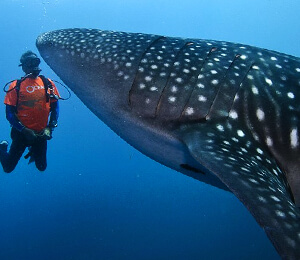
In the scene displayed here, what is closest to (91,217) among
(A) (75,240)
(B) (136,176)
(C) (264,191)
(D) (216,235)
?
(A) (75,240)

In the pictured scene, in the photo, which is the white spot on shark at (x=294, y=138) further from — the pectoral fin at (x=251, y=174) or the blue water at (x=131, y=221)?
the blue water at (x=131, y=221)

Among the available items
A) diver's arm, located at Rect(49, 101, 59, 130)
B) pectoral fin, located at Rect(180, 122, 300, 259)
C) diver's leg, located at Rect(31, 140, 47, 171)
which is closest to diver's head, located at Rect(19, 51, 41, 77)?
diver's arm, located at Rect(49, 101, 59, 130)

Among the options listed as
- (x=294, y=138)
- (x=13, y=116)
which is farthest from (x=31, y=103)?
(x=294, y=138)

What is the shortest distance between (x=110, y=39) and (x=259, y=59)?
147 centimetres

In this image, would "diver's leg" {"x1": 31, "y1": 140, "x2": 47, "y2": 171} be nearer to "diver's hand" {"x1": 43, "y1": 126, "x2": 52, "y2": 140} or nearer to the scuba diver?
the scuba diver

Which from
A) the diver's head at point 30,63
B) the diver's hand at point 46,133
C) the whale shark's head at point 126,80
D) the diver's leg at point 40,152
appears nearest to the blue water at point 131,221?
the diver's leg at point 40,152

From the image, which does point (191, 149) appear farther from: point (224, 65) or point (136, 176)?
point (136, 176)

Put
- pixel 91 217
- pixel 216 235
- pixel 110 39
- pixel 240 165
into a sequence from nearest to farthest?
pixel 240 165 → pixel 110 39 → pixel 216 235 → pixel 91 217

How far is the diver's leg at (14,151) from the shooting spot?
662 centimetres

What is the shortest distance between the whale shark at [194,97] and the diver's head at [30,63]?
9.55 ft

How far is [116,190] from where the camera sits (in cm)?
2012

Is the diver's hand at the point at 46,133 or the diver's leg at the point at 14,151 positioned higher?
the diver's hand at the point at 46,133

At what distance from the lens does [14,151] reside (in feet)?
23.0

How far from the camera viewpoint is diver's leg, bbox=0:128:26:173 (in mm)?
6621
